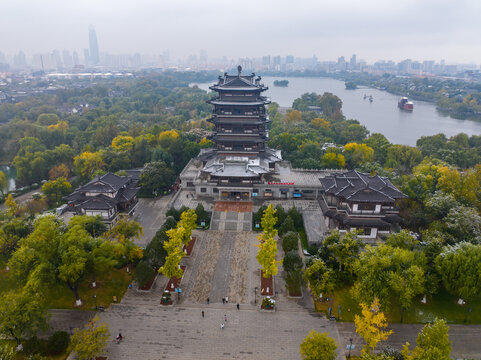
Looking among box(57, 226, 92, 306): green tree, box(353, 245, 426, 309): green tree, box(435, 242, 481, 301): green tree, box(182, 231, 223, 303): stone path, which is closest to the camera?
box(353, 245, 426, 309): green tree

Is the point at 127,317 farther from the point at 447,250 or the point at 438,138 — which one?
the point at 438,138

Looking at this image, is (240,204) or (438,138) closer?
(240,204)

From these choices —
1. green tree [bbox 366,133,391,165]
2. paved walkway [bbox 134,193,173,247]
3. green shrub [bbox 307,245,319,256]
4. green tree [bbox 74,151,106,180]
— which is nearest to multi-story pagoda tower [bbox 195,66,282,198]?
paved walkway [bbox 134,193,173,247]

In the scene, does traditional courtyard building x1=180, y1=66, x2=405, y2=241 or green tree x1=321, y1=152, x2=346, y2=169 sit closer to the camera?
traditional courtyard building x1=180, y1=66, x2=405, y2=241

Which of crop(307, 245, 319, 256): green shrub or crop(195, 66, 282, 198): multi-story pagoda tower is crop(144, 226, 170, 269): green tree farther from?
crop(195, 66, 282, 198): multi-story pagoda tower

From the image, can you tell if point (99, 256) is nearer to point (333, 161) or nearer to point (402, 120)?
point (333, 161)

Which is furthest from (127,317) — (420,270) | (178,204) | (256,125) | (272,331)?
(256,125)

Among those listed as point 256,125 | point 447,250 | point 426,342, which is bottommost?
point 426,342

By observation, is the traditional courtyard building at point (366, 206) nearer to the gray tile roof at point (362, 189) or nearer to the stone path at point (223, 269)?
the gray tile roof at point (362, 189)
